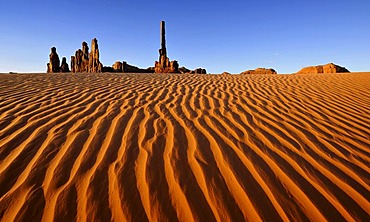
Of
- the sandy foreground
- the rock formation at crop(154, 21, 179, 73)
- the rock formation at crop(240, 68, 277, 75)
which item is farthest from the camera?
the rock formation at crop(154, 21, 179, 73)

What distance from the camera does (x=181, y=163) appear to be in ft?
7.18

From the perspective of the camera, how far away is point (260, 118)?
359 centimetres

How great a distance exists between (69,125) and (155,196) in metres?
1.91

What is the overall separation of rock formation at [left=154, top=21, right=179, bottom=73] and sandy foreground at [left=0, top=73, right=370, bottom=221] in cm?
3002

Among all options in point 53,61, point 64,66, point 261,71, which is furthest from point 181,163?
point 64,66

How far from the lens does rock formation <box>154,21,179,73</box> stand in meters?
33.5

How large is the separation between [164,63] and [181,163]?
34.7 metres

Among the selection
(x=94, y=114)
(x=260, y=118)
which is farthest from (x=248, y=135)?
(x=94, y=114)

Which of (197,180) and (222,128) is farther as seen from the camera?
(222,128)

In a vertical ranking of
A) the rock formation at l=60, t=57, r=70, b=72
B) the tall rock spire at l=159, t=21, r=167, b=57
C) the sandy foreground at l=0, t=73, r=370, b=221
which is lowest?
the sandy foreground at l=0, t=73, r=370, b=221

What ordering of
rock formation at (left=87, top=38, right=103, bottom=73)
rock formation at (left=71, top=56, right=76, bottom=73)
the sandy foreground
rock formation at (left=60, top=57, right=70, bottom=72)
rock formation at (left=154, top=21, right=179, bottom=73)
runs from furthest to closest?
rock formation at (left=71, top=56, right=76, bottom=73) → rock formation at (left=87, top=38, right=103, bottom=73) → rock formation at (left=60, top=57, right=70, bottom=72) → rock formation at (left=154, top=21, right=179, bottom=73) → the sandy foreground

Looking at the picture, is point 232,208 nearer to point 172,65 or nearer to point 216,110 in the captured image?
point 216,110

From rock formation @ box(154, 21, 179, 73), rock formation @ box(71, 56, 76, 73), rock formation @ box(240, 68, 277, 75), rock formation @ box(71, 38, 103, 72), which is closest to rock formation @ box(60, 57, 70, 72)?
rock formation @ box(71, 38, 103, 72)

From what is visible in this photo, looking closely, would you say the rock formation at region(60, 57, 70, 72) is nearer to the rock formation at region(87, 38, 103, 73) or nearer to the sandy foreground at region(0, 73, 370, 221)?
the rock formation at region(87, 38, 103, 73)
